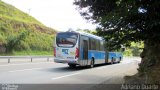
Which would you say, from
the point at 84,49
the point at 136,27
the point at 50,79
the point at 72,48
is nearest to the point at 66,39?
the point at 72,48

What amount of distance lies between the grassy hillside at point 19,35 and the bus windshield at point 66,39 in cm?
2100

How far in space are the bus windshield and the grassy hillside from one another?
827 inches

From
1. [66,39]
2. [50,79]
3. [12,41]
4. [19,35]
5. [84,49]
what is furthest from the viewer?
[19,35]

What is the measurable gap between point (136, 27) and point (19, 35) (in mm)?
38633

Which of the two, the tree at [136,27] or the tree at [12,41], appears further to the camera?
the tree at [12,41]

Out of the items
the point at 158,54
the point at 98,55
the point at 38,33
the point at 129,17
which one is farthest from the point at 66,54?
the point at 38,33

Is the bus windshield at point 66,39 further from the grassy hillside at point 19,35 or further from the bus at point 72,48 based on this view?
the grassy hillside at point 19,35

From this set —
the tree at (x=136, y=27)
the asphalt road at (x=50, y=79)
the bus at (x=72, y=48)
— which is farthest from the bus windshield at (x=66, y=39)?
the tree at (x=136, y=27)

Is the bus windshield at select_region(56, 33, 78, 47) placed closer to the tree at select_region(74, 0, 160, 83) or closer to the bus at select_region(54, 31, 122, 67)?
the bus at select_region(54, 31, 122, 67)

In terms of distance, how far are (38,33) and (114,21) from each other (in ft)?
162

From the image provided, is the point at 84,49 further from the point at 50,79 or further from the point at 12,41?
the point at 12,41

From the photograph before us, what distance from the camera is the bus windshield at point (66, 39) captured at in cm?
2534

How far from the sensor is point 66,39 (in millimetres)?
25500

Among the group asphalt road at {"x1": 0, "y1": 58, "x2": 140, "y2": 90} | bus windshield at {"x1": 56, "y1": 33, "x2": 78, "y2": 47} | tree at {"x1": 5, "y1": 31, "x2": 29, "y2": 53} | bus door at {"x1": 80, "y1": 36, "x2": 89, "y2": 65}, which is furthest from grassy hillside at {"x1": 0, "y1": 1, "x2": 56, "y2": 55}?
asphalt road at {"x1": 0, "y1": 58, "x2": 140, "y2": 90}
